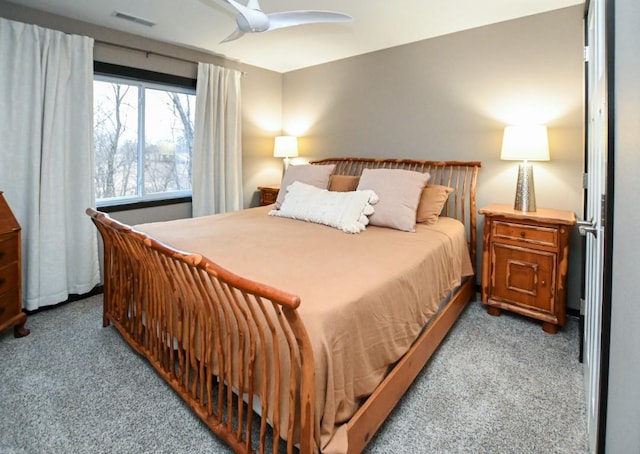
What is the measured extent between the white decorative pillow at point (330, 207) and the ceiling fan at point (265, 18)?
123cm

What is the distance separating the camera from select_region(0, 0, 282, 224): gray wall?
9.62 ft

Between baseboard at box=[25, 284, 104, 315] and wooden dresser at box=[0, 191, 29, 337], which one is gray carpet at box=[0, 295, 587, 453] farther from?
baseboard at box=[25, 284, 104, 315]

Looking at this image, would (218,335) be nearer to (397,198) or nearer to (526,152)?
(397,198)

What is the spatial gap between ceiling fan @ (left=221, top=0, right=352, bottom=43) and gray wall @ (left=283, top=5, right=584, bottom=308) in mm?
1327

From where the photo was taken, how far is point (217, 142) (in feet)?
13.0

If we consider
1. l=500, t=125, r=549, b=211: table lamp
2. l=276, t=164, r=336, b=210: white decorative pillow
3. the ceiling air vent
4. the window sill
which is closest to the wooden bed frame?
l=500, t=125, r=549, b=211: table lamp

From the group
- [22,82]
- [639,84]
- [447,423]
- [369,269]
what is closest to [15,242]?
[22,82]

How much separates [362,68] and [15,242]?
134 inches

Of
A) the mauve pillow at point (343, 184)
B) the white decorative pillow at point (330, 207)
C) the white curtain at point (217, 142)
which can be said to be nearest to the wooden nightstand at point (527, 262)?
the white decorative pillow at point (330, 207)

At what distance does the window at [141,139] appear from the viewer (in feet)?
11.0

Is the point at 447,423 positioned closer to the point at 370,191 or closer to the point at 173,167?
the point at 370,191

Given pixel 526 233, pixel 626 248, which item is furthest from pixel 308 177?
pixel 626 248

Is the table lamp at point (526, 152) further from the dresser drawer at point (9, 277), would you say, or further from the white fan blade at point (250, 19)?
the dresser drawer at point (9, 277)

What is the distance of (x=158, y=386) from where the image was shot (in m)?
1.92
